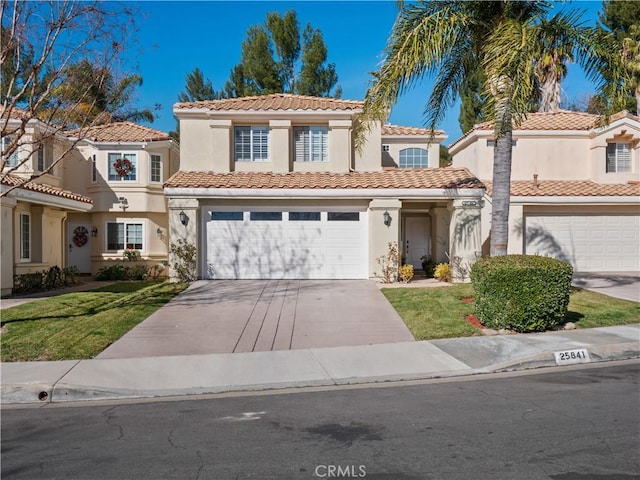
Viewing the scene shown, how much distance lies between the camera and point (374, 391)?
7.72 m

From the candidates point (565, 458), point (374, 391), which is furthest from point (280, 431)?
point (565, 458)

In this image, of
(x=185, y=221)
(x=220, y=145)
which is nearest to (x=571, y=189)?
(x=220, y=145)

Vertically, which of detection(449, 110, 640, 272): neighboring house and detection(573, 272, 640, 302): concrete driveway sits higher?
detection(449, 110, 640, 272): neighboring house

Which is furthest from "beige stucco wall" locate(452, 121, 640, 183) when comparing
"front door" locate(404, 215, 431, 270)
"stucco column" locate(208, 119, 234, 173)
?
"stucco column" locate(208, 119, 234, 173)

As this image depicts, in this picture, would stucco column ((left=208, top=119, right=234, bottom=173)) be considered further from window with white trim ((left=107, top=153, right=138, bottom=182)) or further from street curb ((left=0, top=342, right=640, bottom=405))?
street curb ((left=0, top=342, right=640, bottom=405))

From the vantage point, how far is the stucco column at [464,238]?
58.6 ft

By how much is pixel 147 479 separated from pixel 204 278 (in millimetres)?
13745

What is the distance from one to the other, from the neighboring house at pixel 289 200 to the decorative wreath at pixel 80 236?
6.81m

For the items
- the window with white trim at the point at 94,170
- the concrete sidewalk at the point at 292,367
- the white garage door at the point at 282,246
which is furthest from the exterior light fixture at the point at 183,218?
the concrete sidewalk at the point at 292,367

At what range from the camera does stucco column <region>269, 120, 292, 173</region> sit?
1959cm

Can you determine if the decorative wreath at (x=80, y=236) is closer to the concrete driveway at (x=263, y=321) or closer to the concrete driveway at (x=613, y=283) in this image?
the concrete driveway at (x=263, y=321)

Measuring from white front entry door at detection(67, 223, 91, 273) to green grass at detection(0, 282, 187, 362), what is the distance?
27.0 ft

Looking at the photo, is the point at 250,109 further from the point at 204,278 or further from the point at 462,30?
the point at 462,30

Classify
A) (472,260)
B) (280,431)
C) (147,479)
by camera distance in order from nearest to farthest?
1. (147,479)
2. (280,431)
3. (472,260)
